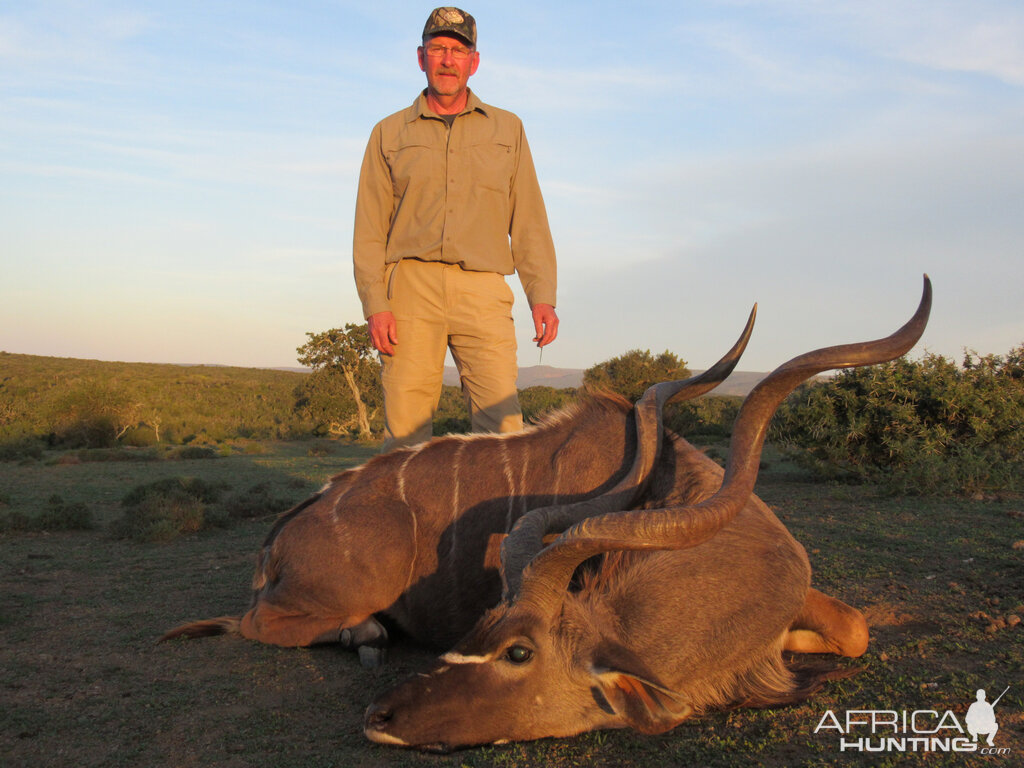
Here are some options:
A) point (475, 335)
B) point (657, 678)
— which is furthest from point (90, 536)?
point (657, 678)

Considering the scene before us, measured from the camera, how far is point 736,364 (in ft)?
11.9

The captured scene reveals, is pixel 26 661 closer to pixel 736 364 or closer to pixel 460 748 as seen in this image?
pixel 460 748

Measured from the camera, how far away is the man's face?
5367 millimetres

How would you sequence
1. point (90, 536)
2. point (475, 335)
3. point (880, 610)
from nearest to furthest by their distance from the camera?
point (880, 610), point (475, 335), point (90, 536)

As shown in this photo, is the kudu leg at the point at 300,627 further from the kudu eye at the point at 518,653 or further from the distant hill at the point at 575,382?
the distant hill at the point at 575,382

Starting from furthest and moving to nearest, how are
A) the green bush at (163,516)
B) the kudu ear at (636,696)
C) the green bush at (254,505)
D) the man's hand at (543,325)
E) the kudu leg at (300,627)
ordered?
the green bush at (254,505), the green bush at (163,516), the man's hand at (543,325), the kudu leg at (300,627), the kudu ear at (636,696)

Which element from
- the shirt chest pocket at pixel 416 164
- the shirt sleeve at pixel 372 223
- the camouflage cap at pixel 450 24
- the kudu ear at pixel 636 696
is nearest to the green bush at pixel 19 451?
the shirt sleeve at pixel 372 223

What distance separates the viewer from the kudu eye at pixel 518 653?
9.96ft

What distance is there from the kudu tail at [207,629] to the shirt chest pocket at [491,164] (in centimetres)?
326

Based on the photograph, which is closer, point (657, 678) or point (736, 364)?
point (657, 678)

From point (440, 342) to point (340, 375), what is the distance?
2435cm

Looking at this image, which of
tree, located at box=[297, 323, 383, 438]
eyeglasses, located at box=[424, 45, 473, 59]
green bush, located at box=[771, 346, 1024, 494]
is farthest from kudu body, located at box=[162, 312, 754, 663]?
tree, located at box=[297, 323, 383, 438]

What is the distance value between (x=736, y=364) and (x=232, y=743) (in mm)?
2689

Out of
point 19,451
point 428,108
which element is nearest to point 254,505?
point 428,108
